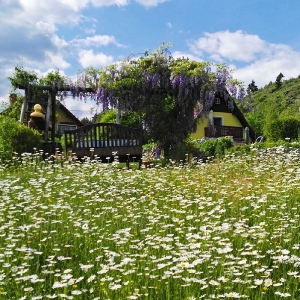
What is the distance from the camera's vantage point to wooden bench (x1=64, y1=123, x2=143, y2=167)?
37.6 ft

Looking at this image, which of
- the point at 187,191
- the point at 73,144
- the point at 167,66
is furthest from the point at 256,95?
the point at 187,191

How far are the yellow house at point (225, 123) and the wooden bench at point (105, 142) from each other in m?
18.3

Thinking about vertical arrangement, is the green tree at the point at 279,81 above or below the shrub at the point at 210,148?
above

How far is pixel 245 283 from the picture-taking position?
2.85 m

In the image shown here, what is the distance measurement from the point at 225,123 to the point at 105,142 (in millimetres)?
22574

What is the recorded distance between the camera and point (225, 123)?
3309cm

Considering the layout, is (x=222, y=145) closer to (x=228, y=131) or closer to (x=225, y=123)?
(x=228, y=131)

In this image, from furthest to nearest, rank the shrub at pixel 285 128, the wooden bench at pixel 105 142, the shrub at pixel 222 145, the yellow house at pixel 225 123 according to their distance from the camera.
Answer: the yellow house at pixel 225 123, the shrub at pixel 285 128, the shrub at pixel 222 145, the wooden bench at pixel 105 142

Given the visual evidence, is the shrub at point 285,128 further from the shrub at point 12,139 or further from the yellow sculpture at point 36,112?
the shrub at point 12,139

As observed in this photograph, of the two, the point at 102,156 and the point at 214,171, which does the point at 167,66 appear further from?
the point at 214,171

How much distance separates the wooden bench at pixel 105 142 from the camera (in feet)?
37.6

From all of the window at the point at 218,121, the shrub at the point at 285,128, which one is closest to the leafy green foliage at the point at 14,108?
the shrub at the point at 285,128

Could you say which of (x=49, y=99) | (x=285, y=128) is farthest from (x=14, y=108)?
(x=285, y=128)

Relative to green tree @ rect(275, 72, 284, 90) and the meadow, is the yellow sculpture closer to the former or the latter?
the meadow
